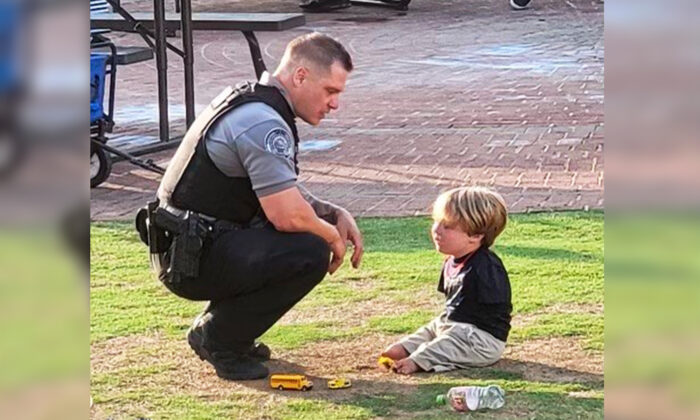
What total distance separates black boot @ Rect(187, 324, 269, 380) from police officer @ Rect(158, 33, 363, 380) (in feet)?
0.40

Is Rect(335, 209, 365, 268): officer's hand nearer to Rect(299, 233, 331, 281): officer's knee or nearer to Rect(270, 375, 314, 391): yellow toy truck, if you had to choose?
Rect(299, 233, 331, 281): officer's knee

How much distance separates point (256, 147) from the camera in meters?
4.32

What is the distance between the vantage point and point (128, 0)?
22609 mm

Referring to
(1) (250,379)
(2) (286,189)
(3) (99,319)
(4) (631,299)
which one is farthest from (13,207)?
(3) (99,319)

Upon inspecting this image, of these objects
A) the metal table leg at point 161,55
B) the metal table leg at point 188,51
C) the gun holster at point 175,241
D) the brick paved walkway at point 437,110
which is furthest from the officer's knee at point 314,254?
the metal table leg at point 188,51

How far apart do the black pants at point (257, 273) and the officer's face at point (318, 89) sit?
17.3 inches

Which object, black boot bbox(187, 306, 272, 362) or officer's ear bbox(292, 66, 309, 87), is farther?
black boot bbox(187, 306, 272, 362)

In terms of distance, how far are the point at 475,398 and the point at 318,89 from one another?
3.91ft

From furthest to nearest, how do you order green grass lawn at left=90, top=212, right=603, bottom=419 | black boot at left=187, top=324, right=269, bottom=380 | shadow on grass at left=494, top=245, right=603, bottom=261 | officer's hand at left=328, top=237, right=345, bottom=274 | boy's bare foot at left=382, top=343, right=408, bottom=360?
shadow on grass at left=494, top=245, right=603, bottom=261 < boy's bare foot at left=382, top=343, right=408, bottom=360 < black boot at left=187, top=324, right=269, bottom=380 < officer's hand at left=328, top=237, right=345, bottom=274 < green grass lawn at left=90, top=212, right=603, bottom=419

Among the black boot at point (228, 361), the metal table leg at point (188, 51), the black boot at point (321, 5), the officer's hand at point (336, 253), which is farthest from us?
the black boot at point (321, 5)

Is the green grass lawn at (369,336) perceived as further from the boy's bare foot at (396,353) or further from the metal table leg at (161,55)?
the metal table leg at (161,55)

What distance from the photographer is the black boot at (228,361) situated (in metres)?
4.72

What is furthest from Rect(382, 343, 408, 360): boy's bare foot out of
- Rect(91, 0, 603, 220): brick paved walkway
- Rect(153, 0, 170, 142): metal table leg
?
Rect(153, 0, 170, 142): metal table leg

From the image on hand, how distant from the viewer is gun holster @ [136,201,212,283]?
175 inches
